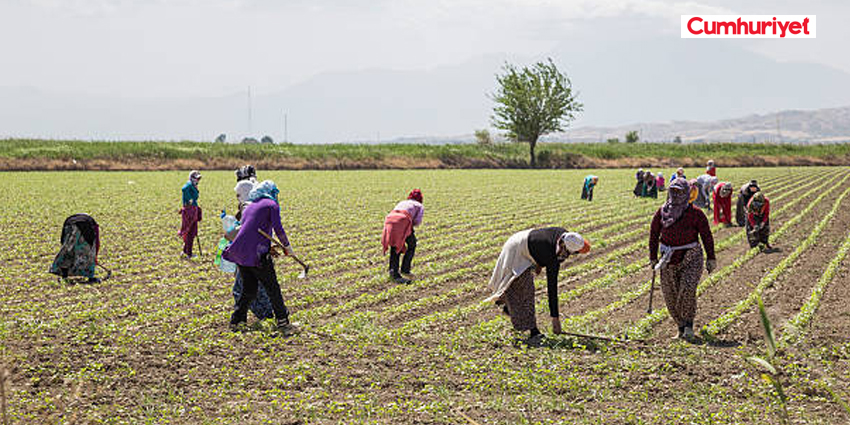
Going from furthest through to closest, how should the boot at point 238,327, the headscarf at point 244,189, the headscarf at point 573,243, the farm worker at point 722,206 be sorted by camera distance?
the farm worker at point 722,206, the headscarf at point 244,189, the boot at point 238,327, the headscarf at point 573,243

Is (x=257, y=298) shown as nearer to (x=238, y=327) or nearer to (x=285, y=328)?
(x=238, y=327)

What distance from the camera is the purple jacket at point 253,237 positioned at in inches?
403

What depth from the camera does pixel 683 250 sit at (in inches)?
400

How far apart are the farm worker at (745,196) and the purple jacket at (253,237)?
11808 mm

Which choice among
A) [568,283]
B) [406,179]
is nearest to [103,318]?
[568,283]

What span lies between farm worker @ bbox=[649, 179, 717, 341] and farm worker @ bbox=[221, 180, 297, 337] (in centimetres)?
481

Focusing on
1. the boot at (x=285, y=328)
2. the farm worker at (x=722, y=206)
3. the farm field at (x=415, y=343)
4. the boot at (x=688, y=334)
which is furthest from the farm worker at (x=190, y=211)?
the farm worker at (x=722, y=206)

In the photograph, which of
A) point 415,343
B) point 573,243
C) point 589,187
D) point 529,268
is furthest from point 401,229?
point 589,187

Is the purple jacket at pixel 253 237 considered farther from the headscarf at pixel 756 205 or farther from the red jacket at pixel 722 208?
the red jacket at pixel 722 208

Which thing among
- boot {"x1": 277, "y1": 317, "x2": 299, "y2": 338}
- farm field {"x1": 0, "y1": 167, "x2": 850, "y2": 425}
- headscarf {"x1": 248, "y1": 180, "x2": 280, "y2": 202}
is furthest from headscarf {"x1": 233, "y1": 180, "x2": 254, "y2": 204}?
boot {"x1": 277, "y1": 317, "x2": 299, "y2": 338}

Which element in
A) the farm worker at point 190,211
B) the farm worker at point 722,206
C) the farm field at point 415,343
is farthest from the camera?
the farm worker at point 722,206

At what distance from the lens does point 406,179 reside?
51.5 m

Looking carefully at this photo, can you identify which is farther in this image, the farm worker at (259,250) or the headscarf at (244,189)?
the headscarf at (244,189)

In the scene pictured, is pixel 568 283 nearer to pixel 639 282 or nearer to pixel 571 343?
pixel 639 282
